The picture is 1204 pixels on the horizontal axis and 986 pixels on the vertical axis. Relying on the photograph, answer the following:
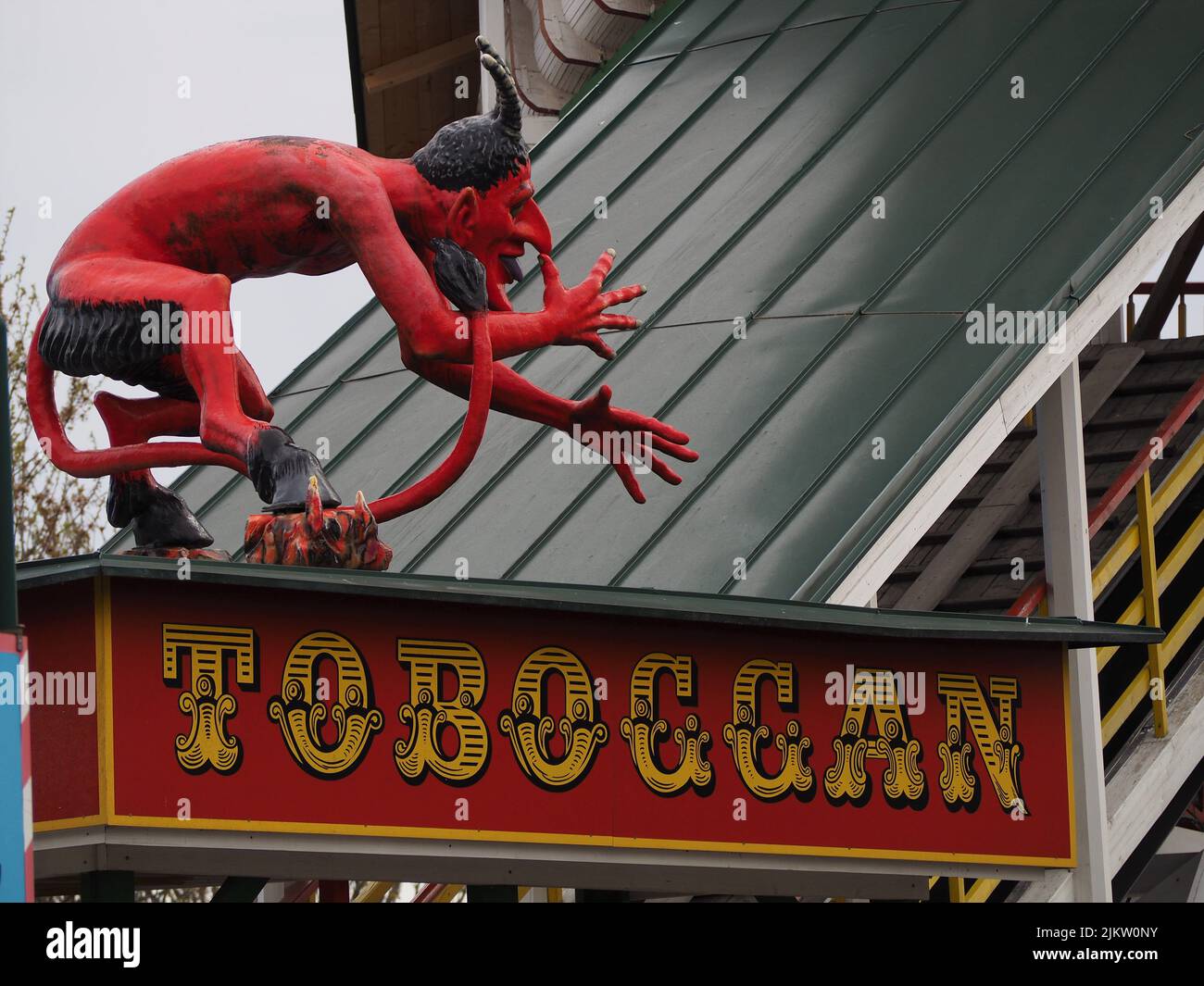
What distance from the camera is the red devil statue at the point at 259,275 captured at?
8.93 meters

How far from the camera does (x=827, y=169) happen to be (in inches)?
559

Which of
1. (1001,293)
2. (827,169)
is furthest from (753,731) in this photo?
(827,169)

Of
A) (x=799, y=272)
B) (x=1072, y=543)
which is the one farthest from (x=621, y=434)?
(x=799, y=272)

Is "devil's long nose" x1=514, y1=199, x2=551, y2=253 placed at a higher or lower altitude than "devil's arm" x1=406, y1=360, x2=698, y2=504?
higher

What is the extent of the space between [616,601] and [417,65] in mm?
12570

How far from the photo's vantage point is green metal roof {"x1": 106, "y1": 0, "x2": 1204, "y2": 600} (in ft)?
38.3

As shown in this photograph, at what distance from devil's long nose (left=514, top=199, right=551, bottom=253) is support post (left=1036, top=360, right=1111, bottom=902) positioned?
3.15 metres

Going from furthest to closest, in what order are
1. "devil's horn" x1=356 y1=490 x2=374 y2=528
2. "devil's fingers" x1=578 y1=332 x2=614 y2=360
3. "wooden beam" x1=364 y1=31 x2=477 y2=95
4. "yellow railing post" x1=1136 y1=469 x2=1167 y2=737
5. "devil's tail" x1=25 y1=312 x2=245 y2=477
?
"wooden beam" x1=364 y1=31 x2=477 y2=95 → "yellow railing post" x1=1136 y1=469 x2=1167 y2=737 → "devil's fingers" x1=578 y1=332 x2=614 y2=360 → "devil's tail" x1=25 y1=312 x2=245 y2=477 → "devil's horn" x1=356 y1=490 x2=374 y2=528

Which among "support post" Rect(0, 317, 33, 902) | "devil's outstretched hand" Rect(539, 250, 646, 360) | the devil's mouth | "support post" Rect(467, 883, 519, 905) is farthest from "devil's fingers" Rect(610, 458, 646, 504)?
"support post" Rect(0, 317, 33, 902)

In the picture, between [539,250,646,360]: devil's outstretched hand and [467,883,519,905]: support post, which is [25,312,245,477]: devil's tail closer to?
[539,250,646,360]: devil's outstretched hand

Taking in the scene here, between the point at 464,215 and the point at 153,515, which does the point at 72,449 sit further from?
the point at 464,215

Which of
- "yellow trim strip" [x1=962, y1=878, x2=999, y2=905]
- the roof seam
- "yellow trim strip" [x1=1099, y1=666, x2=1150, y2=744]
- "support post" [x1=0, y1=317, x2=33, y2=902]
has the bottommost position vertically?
"yellow trim strip" [x1=962, y1=878, x2=999, y2=905]

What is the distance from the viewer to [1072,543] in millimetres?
11922
